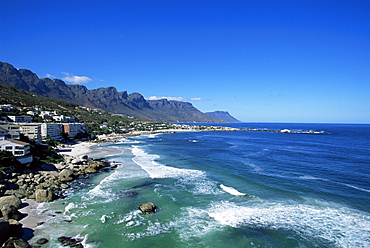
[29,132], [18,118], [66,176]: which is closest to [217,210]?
[66,176]

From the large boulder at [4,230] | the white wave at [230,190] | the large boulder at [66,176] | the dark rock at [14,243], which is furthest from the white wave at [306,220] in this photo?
the large boulder at [66,176]

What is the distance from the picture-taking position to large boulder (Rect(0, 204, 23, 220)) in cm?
1684

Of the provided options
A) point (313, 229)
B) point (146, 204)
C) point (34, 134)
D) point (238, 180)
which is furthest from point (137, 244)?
point (34, 134)

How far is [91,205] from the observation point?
20.7m

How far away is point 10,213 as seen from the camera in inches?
672

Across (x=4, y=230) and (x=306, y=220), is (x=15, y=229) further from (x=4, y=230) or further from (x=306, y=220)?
(x=306, y=220)

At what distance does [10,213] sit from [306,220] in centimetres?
2372

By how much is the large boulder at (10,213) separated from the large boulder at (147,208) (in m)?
9.59

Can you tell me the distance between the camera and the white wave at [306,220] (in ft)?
51.2

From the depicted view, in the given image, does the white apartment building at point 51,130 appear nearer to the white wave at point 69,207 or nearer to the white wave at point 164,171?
the white wave at point 164,171

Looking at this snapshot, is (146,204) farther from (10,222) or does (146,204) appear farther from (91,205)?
(10,222)

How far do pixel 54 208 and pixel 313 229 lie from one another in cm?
2196

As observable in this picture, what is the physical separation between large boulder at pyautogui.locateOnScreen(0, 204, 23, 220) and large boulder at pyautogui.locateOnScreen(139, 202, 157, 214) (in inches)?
377

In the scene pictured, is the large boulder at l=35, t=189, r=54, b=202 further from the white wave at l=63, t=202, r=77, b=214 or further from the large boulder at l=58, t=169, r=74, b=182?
the large boulder at l=58, t=169, r=74, b=182
